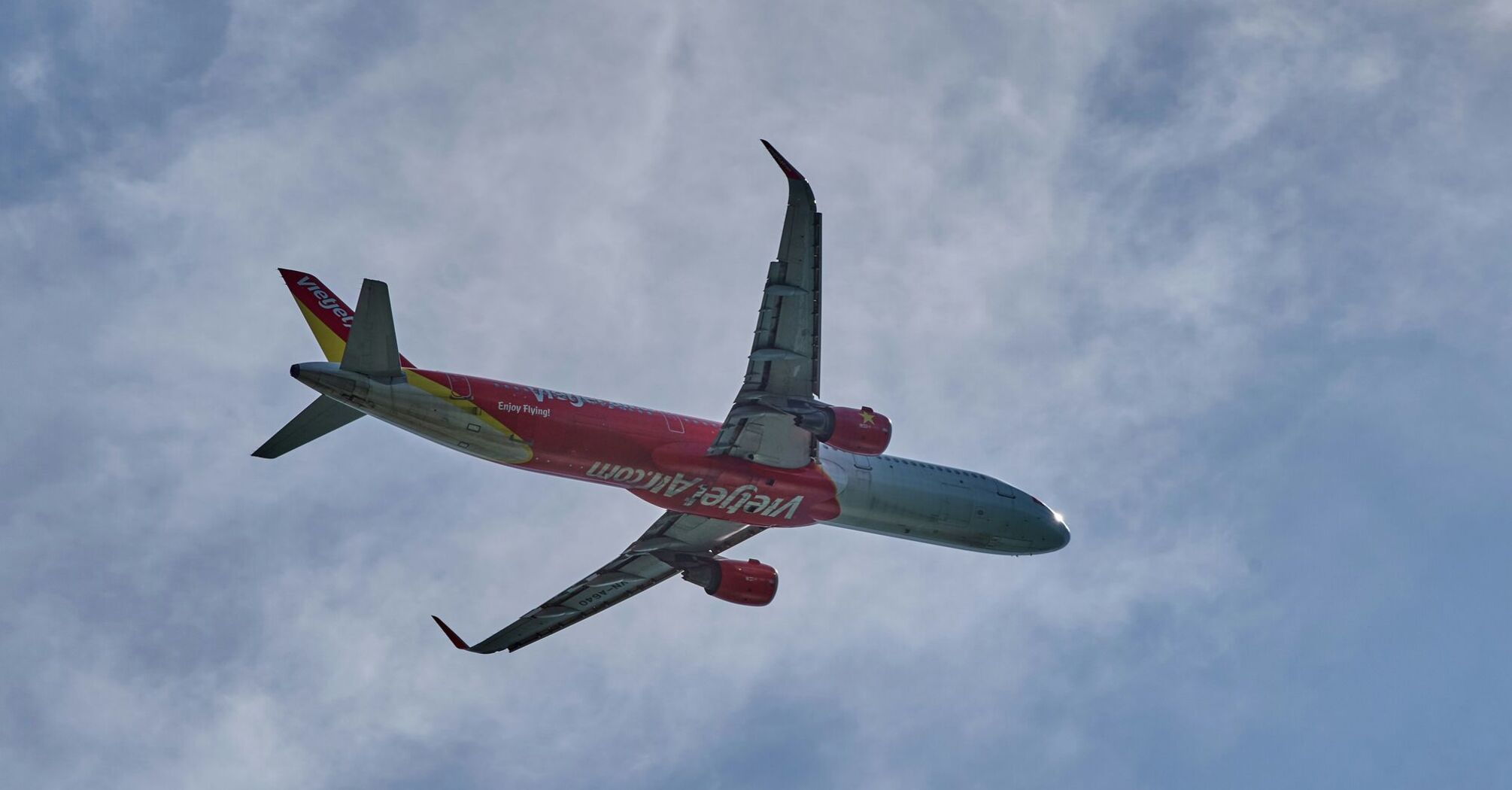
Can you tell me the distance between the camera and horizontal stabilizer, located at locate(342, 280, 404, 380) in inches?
1560

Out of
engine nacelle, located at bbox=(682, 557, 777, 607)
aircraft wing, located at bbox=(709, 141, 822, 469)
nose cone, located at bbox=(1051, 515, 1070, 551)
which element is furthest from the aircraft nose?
aircraft wing, located at bbox=(709, 141, 822, 469)

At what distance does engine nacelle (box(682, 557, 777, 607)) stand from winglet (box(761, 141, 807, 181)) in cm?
1812

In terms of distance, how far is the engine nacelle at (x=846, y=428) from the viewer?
1757 inches

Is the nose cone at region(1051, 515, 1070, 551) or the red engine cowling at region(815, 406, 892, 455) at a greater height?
the nose cone at region(1051, 515, 1070, 551)

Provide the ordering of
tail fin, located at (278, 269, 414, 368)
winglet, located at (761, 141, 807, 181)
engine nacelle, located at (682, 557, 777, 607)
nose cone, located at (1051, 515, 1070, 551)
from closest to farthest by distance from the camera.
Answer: winglet, located at (761, 141, 807, 181), tail fin, located at (278, 269, 414, 368), engine nacelle, located at (682, 557, 777, 607), nose cone, located at (1051, 515, 1070, 551)

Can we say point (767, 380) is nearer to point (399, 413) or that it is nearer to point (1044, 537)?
point (399, 413)

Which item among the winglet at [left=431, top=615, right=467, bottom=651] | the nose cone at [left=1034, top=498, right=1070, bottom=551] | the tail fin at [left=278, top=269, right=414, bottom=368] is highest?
the nose cone at [left=1034, top=498, right=1070, bottom=551]

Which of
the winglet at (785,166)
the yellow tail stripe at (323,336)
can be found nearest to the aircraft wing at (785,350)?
the winglet at (785,166)

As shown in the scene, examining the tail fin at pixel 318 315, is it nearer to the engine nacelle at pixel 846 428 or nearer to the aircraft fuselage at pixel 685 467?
the aircraft fuselage at pixel 685 467

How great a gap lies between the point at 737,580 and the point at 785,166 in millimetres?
18562

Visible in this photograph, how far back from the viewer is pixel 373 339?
40.2m

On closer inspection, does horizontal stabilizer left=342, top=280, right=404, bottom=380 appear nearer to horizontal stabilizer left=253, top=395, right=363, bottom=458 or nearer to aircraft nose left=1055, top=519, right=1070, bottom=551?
horizontal stabilizer left=253, top=395, right=363, bottom=458

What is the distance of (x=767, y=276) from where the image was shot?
4134cm

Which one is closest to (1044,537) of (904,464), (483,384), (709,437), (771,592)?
(904,464)
